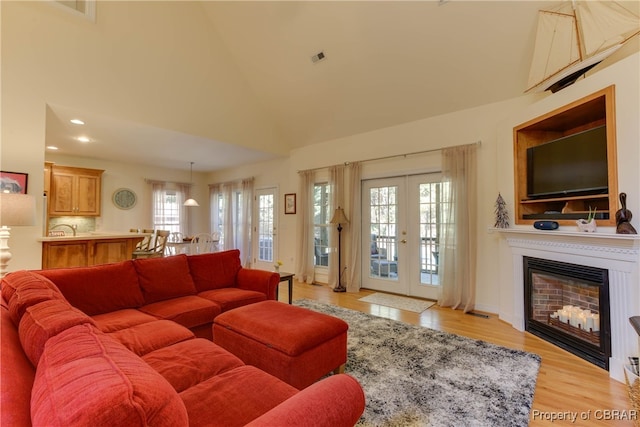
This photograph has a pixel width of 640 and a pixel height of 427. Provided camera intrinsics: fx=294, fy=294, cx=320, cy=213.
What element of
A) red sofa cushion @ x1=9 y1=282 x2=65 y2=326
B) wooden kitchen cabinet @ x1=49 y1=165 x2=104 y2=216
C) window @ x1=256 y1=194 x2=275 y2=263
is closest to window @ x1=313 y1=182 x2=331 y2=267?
window @ x1=256 y1=194 x2=275 y2=263

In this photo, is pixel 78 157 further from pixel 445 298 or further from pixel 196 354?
pixel 445 298

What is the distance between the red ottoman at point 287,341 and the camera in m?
1.90

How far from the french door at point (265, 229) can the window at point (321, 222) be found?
118 cm

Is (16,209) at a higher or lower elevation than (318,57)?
lower

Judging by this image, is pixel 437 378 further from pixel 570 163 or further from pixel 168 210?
pixel 168 210

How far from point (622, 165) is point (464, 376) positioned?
210cm

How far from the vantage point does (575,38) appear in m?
2.77

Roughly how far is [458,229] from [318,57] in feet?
10.4

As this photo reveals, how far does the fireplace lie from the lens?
97.2 inches

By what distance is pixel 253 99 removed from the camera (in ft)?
17.9

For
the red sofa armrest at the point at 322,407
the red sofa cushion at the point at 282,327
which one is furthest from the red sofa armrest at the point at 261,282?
the red sofa armrest at the point at 322,407

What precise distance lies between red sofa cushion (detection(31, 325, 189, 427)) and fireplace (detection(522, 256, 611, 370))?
3.24 meters

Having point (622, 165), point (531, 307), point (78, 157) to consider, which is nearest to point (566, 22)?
point (622, 165)

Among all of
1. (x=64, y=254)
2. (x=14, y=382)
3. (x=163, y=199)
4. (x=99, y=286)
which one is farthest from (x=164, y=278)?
(x=163, y=199)
